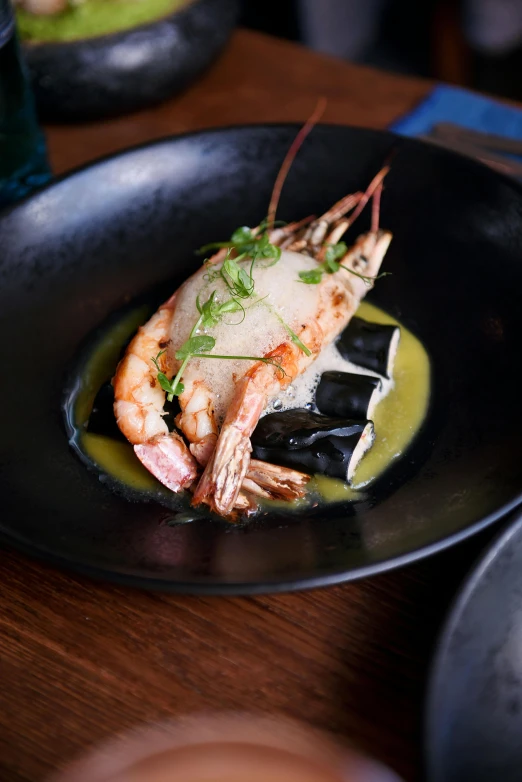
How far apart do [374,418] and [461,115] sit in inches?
44.7

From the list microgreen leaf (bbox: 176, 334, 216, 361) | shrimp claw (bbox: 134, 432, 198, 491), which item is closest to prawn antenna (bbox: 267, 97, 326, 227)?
microgreen leaf (bbox: 176, 334, 216, 361)

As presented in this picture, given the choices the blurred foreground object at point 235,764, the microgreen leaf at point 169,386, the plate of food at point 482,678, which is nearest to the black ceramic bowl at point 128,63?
the microgreen leaf at point 169,386

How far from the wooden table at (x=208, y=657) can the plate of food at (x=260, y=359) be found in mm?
93

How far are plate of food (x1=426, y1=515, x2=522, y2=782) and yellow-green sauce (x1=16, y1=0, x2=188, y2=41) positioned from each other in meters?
1.69

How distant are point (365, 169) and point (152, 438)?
785mm

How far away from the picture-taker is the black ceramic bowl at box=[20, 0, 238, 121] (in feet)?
6.34

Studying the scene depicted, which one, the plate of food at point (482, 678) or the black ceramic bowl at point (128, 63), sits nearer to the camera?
the plate of food at point (482, 678)

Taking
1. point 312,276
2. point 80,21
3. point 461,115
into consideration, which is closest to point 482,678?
point 312,276

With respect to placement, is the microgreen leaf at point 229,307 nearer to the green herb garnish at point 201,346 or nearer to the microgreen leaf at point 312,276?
the green herb garnish at point 201,346

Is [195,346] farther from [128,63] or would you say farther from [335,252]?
[128,63]

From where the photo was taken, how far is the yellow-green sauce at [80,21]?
1997 millimetres

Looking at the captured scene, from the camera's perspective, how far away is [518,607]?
0.91 meters

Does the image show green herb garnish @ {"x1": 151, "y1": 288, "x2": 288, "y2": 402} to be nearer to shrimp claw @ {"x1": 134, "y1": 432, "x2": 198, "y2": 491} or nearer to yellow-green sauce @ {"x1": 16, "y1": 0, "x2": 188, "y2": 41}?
shrimp claw @ {"x1": 134, "y1": 432, "x2": 198, "y2": 491}

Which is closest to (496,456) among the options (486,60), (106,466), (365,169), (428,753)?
(428,753)
